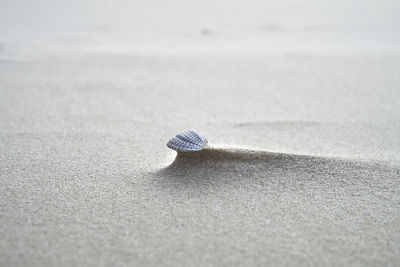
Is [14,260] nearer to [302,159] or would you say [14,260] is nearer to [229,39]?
[302,159]

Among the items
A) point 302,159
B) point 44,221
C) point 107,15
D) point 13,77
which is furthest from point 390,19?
point 44,221

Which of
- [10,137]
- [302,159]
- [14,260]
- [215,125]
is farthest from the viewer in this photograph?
[215,125]

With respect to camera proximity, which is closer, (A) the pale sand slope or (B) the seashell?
(A) the pale sand slope

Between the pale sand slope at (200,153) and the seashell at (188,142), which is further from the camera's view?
the seashell at (188,142)
